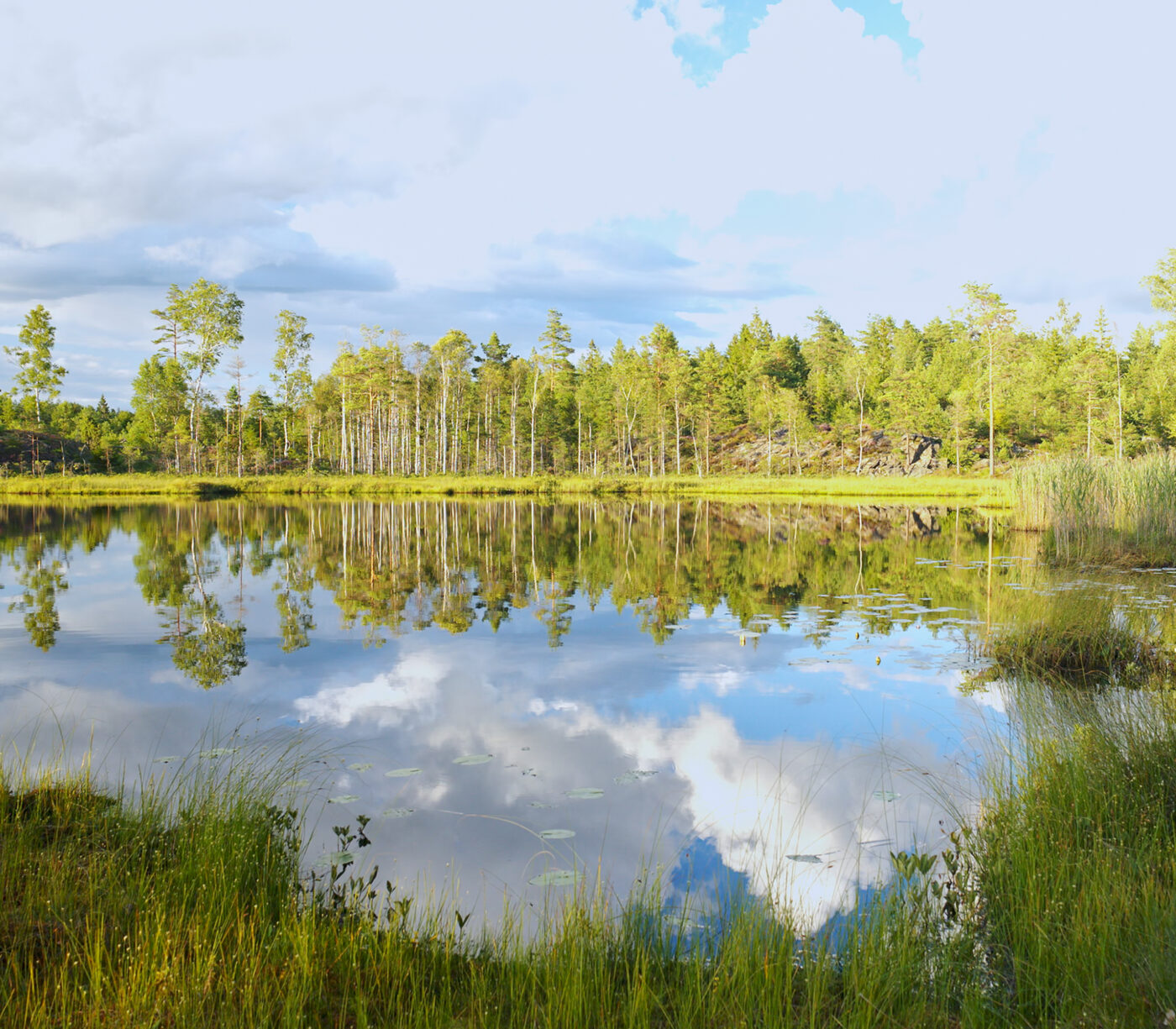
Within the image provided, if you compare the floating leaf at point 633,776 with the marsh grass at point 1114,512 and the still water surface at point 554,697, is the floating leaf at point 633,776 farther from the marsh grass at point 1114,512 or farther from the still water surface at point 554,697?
the marsh grass at point 1114,512

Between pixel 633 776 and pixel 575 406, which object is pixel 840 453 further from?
pixel 633 776

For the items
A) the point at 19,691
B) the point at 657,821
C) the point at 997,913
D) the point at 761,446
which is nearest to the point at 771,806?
the point at 657,821

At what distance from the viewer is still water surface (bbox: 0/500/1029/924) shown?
5539mm

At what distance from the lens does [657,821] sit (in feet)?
19.0

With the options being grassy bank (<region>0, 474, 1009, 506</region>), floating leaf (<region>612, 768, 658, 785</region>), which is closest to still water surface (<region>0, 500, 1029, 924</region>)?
floating leaf (<region>612, 768, 658, 785</region>)

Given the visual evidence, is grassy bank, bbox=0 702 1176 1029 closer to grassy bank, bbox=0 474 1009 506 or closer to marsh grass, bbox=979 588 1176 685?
marsh grass, bbox=979 588 1176 685

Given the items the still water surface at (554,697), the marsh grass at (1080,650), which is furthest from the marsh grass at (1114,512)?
the marsh grass at (1080,650)

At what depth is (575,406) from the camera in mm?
87188

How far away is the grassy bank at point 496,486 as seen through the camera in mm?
53094

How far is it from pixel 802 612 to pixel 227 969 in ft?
41.1

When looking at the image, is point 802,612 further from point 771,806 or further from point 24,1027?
point 24,1027

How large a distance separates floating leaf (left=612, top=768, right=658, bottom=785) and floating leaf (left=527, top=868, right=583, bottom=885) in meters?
1.59

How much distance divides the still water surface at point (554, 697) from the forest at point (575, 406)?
142 feet

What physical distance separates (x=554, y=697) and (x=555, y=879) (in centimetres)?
449
